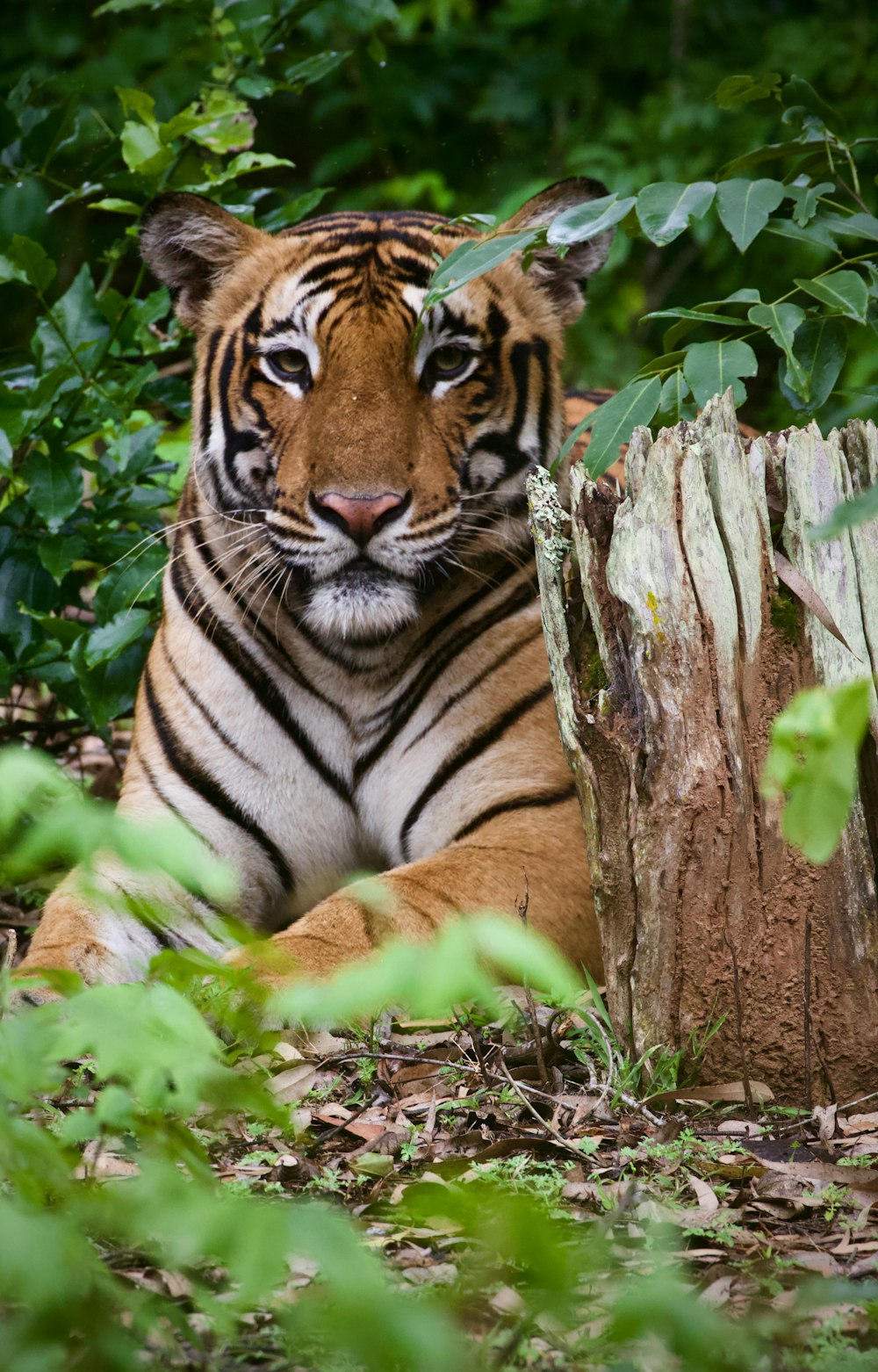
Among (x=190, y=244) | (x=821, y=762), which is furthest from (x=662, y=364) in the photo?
(x=821, y=762)

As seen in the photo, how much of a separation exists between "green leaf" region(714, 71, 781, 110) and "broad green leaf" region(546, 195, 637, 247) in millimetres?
704

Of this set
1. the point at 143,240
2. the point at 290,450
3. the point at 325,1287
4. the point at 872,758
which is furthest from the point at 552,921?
the point at 143,240

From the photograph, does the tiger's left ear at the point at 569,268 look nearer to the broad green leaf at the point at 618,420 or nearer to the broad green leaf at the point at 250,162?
the broad green leaf at the point at 618,420

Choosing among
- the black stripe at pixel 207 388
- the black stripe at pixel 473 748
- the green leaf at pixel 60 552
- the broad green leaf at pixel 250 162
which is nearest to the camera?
the black stripe at pixel 473 748

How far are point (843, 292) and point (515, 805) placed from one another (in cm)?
124

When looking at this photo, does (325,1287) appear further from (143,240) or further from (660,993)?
(143,240)

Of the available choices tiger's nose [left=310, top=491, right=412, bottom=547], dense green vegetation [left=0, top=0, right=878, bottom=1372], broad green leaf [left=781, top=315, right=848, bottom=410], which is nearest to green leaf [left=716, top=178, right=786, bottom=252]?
dense green vegetation [left=0, top=0, right=878, bottom=1372]

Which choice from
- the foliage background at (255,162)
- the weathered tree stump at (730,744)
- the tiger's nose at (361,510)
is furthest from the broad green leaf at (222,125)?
the weathered tree stump at (730,744)

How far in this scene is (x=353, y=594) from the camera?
9.79ft

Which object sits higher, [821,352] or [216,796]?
[821,352]

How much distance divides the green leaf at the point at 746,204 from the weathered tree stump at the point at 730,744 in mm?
466

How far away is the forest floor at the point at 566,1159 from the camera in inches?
60.8

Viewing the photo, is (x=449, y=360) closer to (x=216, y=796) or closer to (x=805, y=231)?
(x=805, y=231)

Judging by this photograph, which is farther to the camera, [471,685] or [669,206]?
[471,685]
